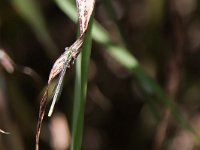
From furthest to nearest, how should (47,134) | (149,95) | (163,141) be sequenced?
(47,134), (163,141), (149,95)

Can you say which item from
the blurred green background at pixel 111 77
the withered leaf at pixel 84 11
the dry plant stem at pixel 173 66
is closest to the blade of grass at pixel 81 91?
the withered leaf at pixel 84 11

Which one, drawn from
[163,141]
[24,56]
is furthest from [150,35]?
[24,56]

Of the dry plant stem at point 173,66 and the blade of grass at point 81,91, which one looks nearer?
the blade of grass at point 81,91

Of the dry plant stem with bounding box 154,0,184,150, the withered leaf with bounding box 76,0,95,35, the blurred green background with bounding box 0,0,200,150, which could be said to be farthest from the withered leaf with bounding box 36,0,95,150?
the dry plant stem with bounding box 154,0,184,150

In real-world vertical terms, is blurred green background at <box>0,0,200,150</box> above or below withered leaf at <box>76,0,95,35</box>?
above

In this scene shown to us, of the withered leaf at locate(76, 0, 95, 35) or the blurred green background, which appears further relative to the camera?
the blurred green background

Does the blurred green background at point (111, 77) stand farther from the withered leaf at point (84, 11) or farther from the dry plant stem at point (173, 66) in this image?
the withered leaf at point (84, 11)

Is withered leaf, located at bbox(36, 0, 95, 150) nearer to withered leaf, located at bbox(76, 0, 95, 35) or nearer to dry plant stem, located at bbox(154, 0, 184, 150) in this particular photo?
withered leaf, located at bbox(76, 0, 95, 35)

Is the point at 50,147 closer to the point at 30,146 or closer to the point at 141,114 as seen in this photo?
the point at 30,146
